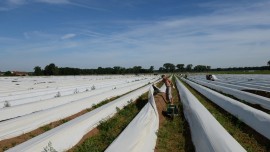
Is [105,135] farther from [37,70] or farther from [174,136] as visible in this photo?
[37,70]

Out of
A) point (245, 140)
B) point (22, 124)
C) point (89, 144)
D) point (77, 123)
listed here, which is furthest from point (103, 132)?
point (245, 140)

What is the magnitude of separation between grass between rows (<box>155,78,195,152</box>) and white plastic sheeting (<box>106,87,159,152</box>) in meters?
0.22

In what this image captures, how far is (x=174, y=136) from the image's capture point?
28.1 feet

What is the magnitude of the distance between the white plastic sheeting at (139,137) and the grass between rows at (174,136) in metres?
0.22

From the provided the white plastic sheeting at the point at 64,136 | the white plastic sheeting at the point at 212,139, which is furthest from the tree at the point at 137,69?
the white plastic sheeting at the point at 212,139

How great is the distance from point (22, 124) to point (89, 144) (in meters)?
2.46

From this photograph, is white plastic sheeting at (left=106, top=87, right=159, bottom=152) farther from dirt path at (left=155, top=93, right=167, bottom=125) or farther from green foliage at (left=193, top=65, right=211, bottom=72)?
green foliage at (left=193, top=65, right=211, bottom=72)

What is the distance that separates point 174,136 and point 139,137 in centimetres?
192

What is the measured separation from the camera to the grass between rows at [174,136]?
289 inches

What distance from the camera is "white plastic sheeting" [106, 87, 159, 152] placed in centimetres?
614

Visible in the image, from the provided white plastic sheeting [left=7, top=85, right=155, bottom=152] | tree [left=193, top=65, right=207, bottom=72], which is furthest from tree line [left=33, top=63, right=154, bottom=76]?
white plastic sheeting [left=7, top=85, right=155, bottom=152]

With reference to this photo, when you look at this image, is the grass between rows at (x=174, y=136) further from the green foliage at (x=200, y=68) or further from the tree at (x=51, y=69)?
the green foliage at (x=200, y=68)

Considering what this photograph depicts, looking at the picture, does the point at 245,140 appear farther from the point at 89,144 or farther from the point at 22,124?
the point at 22,124

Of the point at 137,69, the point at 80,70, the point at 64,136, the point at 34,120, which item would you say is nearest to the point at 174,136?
the point at 64,136
